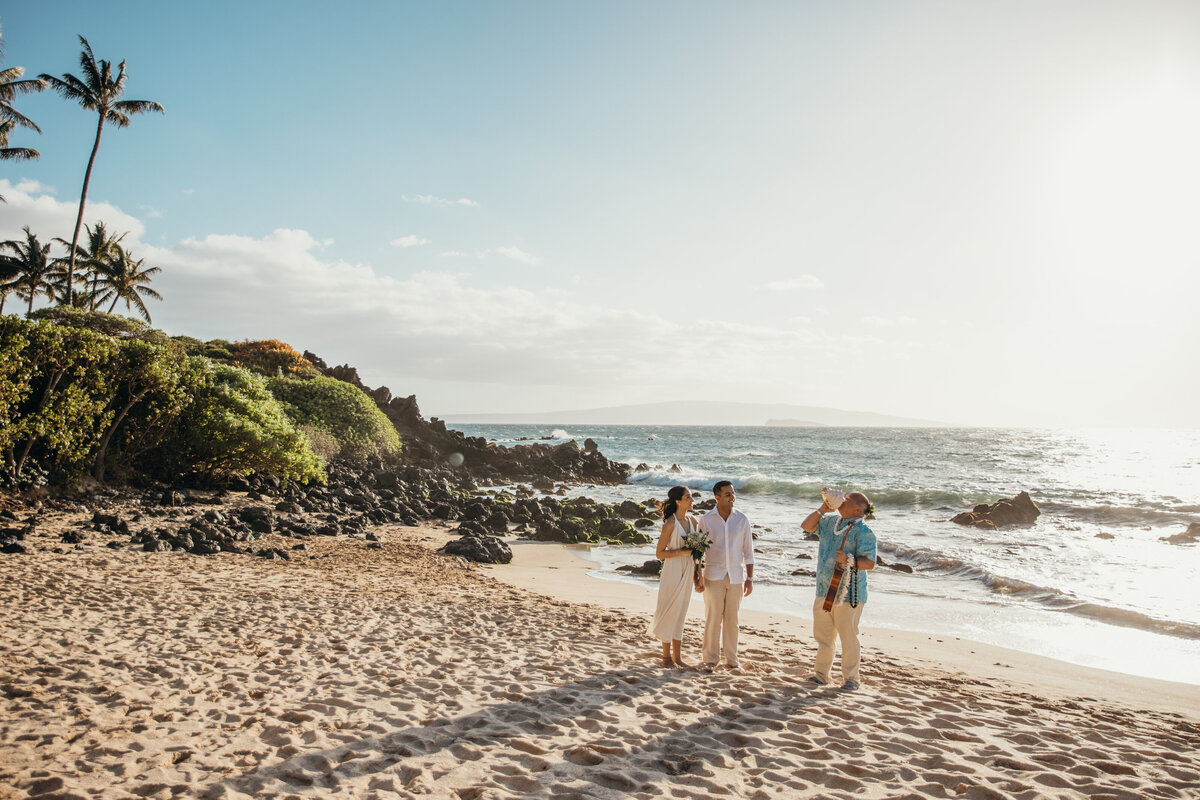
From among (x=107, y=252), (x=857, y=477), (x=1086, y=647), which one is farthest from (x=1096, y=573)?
(x=107, y=252)

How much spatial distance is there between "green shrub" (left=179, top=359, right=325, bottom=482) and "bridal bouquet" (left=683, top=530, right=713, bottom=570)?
14448 millimetres

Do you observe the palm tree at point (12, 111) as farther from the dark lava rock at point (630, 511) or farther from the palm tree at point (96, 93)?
the dark lava rock at point (630, 511)

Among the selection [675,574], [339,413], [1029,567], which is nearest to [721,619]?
[675,574]

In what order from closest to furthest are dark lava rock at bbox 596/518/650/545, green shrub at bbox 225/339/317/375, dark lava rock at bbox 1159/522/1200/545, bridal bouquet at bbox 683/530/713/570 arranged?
bridal bouquet at bbox 683/530/713/570 → dark lava rock at bbox 596/518/650/545 → dark lava rock at bbox 1159/522/1200/545 → green shrub at bbox 225/339/317/375

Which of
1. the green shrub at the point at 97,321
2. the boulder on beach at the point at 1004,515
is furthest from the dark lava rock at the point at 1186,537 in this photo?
the green shrub at the point at 97,321

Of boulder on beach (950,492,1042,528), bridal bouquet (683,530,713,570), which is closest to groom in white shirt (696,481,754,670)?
bridal bouquet (683,530,713,570)

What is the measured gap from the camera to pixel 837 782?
4945mm

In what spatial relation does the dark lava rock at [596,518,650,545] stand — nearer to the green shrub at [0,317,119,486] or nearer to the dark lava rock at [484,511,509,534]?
the dark lava rock at [484,511,509,534]

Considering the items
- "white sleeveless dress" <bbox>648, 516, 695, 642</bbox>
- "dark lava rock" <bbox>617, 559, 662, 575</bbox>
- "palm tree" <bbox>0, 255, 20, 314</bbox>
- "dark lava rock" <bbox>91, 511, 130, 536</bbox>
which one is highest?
"palm tree" <bbox>0, 255, 20, 314</bbox>

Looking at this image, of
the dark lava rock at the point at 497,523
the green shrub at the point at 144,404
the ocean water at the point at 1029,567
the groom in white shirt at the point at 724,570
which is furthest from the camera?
the dark lava rock at the point at 497,523

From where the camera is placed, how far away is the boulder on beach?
25141 mm

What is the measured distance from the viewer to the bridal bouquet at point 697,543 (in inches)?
299

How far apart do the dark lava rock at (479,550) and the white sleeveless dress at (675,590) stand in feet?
26.5

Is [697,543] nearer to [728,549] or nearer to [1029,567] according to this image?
[728,549]
